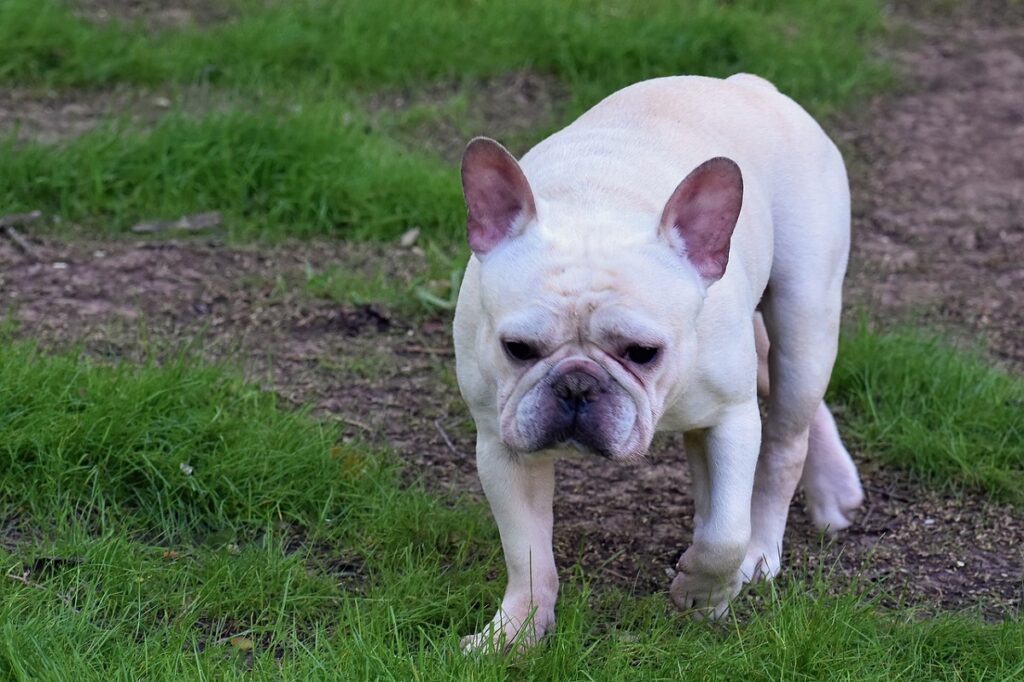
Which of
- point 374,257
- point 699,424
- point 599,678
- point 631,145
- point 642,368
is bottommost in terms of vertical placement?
point 374,257

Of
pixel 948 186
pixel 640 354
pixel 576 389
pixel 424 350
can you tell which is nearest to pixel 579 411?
pixel 576 389

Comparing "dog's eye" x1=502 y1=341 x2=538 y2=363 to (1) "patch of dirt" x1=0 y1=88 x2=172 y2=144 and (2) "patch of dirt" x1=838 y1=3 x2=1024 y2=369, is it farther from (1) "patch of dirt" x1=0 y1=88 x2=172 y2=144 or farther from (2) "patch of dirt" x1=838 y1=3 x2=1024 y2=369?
(1) "patch of dirt" x1=0 y1=88 x2=172 y2=144

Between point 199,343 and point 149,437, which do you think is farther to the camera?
point 199,343

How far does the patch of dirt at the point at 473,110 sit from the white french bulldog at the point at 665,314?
106 inches

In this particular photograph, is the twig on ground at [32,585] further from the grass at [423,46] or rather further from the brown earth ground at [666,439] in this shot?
the grass at [423,46]

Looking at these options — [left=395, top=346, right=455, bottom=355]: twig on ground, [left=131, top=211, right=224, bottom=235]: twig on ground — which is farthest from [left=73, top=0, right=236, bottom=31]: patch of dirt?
[left=395, top=346, right=455, bottom=355]: twig on ground

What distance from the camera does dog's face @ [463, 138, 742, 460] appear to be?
3.31 metres

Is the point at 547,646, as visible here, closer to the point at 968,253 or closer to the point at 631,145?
the point at 631,145

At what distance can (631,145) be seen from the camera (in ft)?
12.9

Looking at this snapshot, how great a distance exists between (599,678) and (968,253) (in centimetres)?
367

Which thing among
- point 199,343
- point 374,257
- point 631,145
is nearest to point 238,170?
point 374,257

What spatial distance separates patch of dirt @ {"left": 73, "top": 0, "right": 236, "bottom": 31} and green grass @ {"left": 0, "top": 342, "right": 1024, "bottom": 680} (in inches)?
141

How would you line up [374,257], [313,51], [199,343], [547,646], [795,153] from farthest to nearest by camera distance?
[313,51] < [374,257] < [199,343] < [795,153] < [547,646]

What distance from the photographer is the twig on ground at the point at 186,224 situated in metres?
6.18
